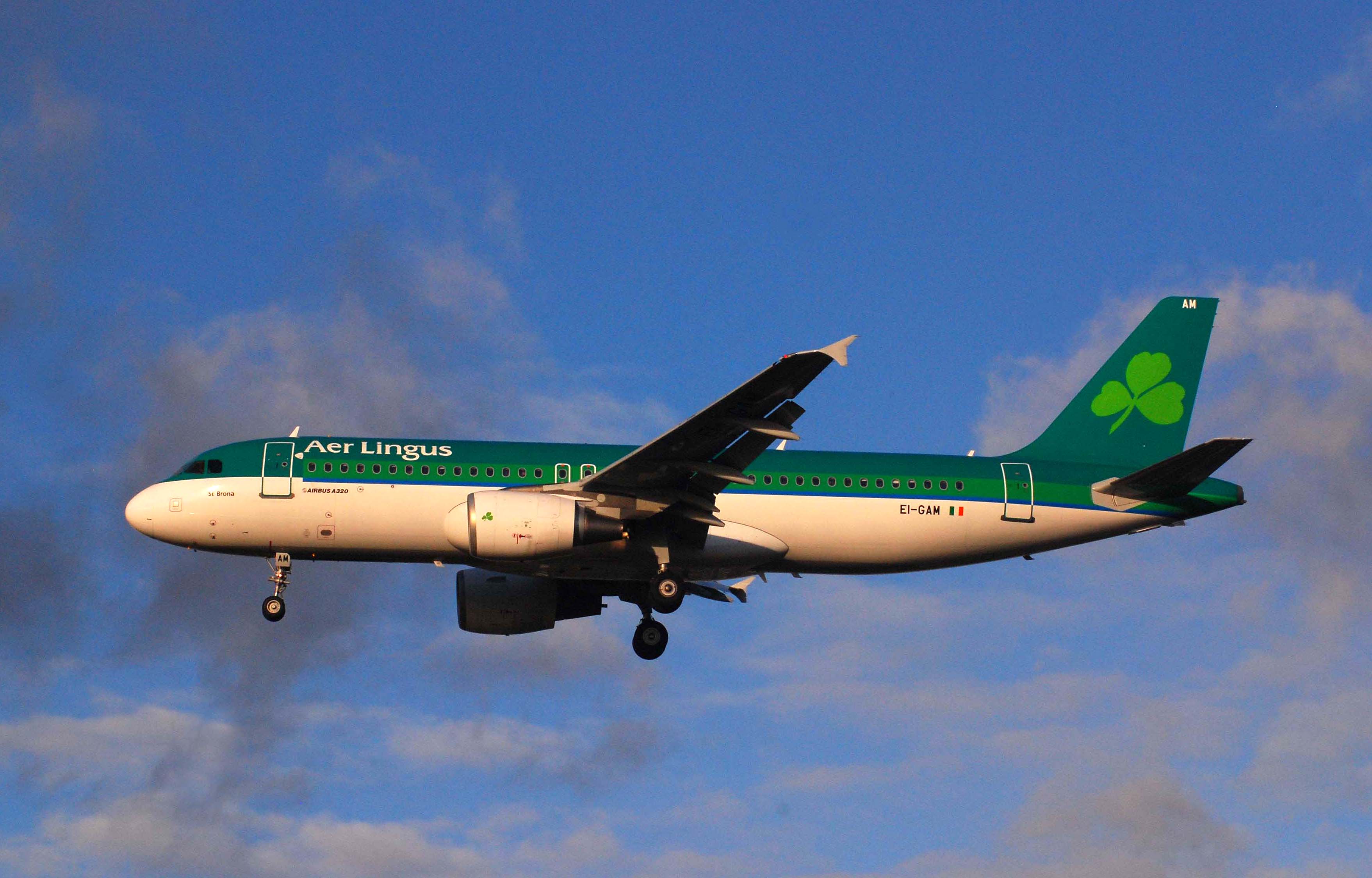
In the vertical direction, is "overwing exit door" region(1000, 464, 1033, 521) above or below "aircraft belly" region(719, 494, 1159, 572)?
above

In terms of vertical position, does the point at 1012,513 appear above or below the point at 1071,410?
below

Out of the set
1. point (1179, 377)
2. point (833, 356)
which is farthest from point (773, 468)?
point (1179, 377)

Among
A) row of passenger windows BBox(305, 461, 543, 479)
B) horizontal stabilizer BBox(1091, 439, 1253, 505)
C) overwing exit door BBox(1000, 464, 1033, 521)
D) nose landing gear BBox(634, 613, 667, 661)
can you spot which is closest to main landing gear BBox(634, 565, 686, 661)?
nose landing gear BBox(634, 613, 667, 661)

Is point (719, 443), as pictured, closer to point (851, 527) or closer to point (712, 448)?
point (712, 448)

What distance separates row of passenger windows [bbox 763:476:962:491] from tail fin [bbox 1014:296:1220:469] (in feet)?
11.3

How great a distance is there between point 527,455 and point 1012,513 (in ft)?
39.9

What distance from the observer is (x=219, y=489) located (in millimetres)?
39062

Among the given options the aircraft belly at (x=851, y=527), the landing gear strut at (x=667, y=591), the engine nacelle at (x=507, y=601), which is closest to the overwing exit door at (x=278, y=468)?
the engine nacelle at (x=507, y=601)

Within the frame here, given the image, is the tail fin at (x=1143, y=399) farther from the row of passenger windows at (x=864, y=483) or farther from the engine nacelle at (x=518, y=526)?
the engine nacelle at (x=518, y=526)

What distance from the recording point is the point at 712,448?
121ft

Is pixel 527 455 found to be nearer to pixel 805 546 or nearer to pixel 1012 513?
pixel 805 546

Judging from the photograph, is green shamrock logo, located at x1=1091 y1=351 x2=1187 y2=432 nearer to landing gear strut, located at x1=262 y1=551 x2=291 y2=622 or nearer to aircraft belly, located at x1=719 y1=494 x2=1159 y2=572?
aircraft belly, located at x1=719 y1=494 x2=1159 y2=572

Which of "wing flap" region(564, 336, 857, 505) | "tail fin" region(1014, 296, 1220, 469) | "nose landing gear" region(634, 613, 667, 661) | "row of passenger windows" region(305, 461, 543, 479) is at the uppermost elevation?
"tail fin" region(1014, 296, 1220, 469)

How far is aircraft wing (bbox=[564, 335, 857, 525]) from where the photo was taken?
111 ft
